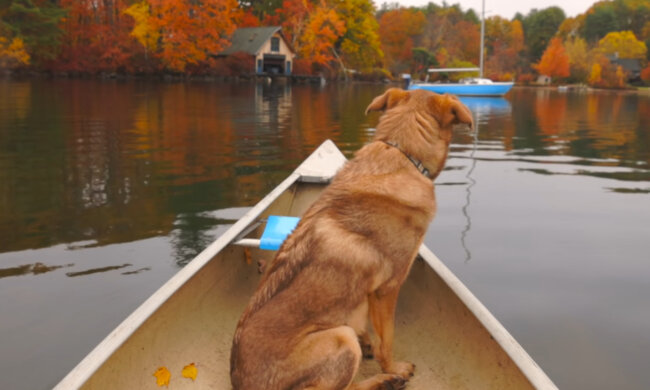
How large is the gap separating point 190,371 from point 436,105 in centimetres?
261

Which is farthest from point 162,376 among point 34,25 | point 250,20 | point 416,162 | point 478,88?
point 250,20

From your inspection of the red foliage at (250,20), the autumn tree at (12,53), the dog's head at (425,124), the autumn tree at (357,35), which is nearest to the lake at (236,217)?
the dog's head at (425,124)

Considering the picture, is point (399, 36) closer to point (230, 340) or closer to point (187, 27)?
point (187, 27)

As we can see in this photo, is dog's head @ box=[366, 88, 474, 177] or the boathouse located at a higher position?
the boathouse

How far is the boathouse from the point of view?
70938 mm

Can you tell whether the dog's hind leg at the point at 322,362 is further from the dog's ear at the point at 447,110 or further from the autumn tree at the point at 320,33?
the autumn tree at the point at 320,33

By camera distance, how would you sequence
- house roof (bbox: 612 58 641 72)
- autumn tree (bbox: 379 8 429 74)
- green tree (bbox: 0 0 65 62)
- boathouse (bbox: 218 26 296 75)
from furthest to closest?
autumn tree (bbox: 379 8 429 74), house roof (bbox: 612 58 641 72), boathouse (bbox: 218 26 296 75), green tree (bbox: 0 0 65 62)

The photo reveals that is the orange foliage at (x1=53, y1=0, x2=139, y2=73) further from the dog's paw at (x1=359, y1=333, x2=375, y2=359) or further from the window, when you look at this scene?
the dog's paw at (x1=359, y1=333, x2=375, y2=359)

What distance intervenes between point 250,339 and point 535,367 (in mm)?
1664

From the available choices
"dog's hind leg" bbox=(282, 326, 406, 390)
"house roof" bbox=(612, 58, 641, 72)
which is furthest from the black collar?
"house roof" bbox=(612, 58, 641, 72)

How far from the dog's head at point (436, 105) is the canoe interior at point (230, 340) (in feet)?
4.75

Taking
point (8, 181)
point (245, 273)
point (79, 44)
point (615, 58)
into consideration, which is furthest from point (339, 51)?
point (245, 273)

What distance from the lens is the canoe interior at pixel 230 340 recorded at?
3.54 metres

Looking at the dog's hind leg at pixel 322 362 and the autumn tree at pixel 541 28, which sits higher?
the autumn tree at pixel 541 28
